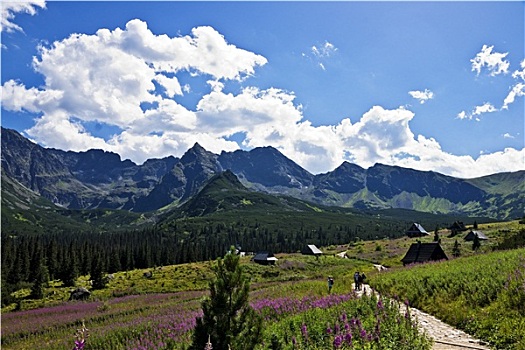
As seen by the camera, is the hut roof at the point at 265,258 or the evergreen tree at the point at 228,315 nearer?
the evergreen tree at the point at 228,315

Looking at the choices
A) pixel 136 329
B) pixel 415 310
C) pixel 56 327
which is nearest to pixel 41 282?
pixel 56 327

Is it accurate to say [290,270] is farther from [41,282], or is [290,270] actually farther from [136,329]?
[136,329]

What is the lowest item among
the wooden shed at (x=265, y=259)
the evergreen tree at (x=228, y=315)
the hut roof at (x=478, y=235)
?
the wooden shed at (x=265, y=259)

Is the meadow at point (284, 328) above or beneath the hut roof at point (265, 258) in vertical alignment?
above

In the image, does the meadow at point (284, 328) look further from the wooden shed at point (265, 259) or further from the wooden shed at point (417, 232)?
the wooden shed at point (417, 232)

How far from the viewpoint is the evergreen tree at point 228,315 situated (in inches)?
353

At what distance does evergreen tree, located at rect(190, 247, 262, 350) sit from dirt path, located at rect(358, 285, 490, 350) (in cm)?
606

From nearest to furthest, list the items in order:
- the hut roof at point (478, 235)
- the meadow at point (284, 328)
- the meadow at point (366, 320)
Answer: the meadow at point (284, 328), the meadow at point (366, 320), the hut roof at point (478, 235)

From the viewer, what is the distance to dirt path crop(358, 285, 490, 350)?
11.6 meters

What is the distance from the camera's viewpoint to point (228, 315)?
9.16 meters

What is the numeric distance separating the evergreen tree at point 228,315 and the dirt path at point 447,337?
6060 millimetres

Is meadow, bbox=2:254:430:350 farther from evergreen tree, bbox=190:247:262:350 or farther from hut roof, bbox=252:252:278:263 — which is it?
hut roof, bbox=252:252:278:263

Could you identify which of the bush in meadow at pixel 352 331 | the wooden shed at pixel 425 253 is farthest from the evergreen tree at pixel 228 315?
the wooden shed at pixel 425 253

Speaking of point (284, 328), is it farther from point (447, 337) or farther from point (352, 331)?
point (447, 337)
